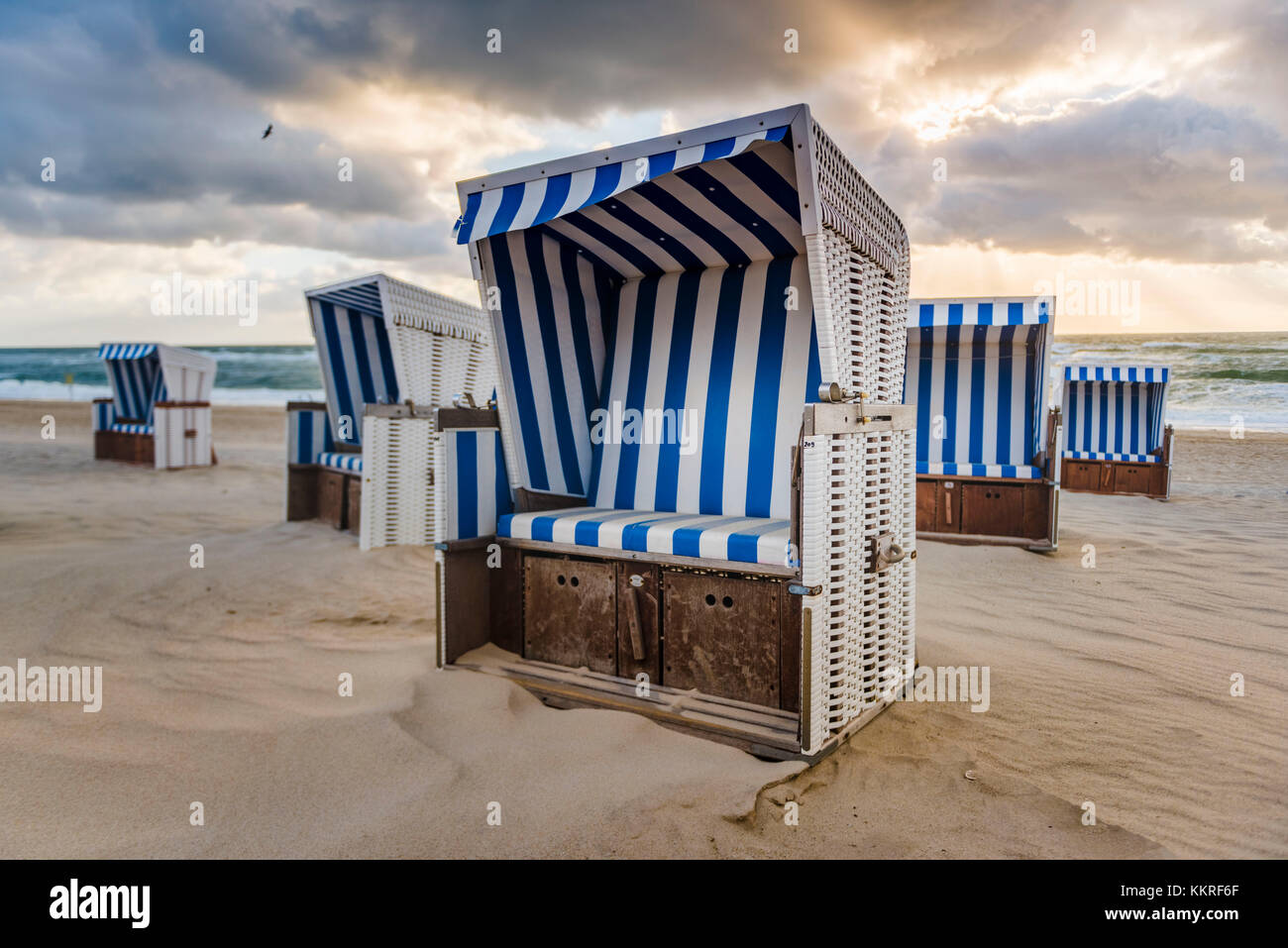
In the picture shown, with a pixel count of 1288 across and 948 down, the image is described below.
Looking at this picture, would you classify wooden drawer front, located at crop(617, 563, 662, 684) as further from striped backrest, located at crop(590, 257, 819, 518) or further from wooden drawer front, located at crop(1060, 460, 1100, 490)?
wooden drawer front, located at crop(1060, 460, 1100, 490)

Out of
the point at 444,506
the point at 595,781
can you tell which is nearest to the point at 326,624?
the point at 444,506

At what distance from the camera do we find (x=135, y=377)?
420 inches

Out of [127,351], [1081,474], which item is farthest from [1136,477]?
[127,351]

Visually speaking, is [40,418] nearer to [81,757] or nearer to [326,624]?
[326,624]

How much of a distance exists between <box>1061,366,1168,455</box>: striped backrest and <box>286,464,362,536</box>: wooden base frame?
8.87m

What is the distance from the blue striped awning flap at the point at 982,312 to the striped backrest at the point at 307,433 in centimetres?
538

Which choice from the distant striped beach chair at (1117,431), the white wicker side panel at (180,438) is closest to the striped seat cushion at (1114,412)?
the distant striped beach chair at (1117,431)

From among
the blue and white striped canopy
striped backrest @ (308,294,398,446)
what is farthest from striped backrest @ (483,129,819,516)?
striped backrest @ (308,294,398,446)

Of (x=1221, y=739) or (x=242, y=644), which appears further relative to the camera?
(x=242, y=644)

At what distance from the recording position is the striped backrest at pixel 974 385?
6414 mm

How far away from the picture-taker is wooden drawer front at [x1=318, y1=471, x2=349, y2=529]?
618 cm
